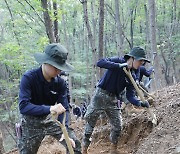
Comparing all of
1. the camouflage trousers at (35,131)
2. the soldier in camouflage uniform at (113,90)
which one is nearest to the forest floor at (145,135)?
the soldier in camouflage uniform at (113,90)

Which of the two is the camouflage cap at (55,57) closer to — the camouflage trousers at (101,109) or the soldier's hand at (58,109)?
the soldier's hand at (58,109)

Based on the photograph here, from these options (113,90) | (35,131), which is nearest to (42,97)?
(35,131)

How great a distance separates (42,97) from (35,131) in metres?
0.51

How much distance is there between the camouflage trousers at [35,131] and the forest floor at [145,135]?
129 cm

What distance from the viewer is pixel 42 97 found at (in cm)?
364

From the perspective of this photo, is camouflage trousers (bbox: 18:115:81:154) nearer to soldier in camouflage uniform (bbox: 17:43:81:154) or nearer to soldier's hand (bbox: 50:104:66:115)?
soldier in camouflage uniform (bbox: 17:43:81:154)

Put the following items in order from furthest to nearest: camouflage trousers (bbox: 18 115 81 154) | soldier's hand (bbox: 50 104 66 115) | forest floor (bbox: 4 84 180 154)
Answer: forest floor (bbox: 4 84 180 154)
camouflage trousers (bbox: 18 115 81 154)
soldier's hand (bbox: 50 104 66 115)

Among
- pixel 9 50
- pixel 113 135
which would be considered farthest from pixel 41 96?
pixel 9 50

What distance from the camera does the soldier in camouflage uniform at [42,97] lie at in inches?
127

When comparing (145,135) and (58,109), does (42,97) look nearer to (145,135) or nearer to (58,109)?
(58,109)

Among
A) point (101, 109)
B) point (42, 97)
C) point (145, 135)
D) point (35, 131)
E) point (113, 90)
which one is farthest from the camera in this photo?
point (145, 135)

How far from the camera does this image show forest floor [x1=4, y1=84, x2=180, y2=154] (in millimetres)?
4184

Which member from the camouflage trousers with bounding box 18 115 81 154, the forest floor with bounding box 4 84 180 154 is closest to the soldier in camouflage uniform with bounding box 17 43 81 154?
the camouflage trousers with bounding box 18 115 81 154

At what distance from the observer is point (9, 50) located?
11688mm
